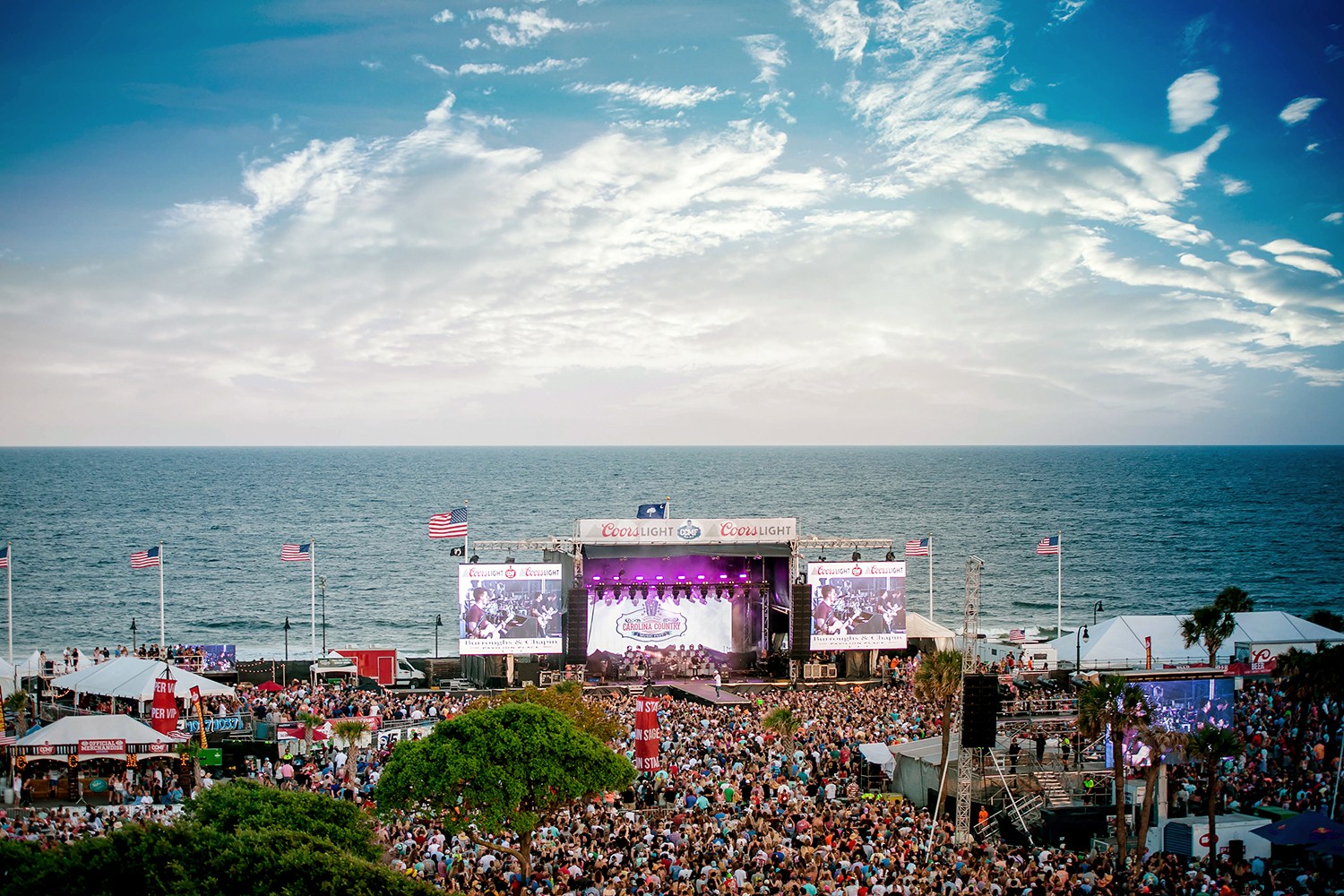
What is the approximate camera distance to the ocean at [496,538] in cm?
7850

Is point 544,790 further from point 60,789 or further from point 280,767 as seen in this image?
point 60,789

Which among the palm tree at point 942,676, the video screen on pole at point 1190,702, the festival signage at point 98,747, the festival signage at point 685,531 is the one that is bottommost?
the festival signage at point 98,747

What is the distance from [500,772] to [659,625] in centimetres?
2641

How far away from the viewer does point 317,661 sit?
45.2m

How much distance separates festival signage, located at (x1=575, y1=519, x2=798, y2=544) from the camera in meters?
45.5

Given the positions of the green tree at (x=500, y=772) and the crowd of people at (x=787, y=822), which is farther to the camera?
the green tree at (x=500, y=772)

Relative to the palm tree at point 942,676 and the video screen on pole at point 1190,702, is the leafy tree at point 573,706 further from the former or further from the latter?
the video screen on pole at point 1190,702

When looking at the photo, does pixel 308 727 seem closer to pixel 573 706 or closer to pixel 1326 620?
pixel 573 706

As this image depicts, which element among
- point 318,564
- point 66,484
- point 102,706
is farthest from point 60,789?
point 66,484

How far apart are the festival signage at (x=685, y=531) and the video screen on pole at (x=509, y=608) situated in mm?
2529

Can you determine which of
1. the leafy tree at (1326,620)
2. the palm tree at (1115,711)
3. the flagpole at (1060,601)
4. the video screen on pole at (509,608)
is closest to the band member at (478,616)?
the video screen on pole at (509,608)

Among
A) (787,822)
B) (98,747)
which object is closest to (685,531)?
(787,822)

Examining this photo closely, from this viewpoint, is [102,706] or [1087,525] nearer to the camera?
[102,706]

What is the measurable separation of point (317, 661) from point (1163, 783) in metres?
33.0
